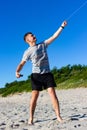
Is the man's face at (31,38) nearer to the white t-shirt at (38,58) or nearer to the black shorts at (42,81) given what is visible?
the white t-shirt at (38,58)

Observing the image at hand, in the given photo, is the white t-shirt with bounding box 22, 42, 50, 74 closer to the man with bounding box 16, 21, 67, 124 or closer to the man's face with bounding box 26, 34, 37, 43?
the man with bounding box 16, 21, 67, 124

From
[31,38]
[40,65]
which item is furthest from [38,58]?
[31,38]

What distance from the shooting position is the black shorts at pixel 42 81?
35.0ft

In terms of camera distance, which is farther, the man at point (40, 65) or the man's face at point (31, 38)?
the man's face at point (31, 38)

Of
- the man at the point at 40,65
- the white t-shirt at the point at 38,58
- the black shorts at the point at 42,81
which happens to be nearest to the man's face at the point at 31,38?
the man at the point at 40,65

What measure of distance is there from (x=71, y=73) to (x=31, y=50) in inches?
1288

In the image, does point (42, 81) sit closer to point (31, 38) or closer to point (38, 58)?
point (38, 58)

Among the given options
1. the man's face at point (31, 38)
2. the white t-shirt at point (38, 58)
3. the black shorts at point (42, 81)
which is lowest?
the black shorts at point (42, 81)

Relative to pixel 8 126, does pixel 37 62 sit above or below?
above

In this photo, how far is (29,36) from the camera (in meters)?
10.8

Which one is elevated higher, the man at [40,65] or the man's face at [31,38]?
the man's face at [31,38]

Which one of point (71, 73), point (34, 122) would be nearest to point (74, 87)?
point (71, 73)

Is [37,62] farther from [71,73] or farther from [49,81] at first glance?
[71,73]

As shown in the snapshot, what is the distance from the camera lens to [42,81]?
424 inches
